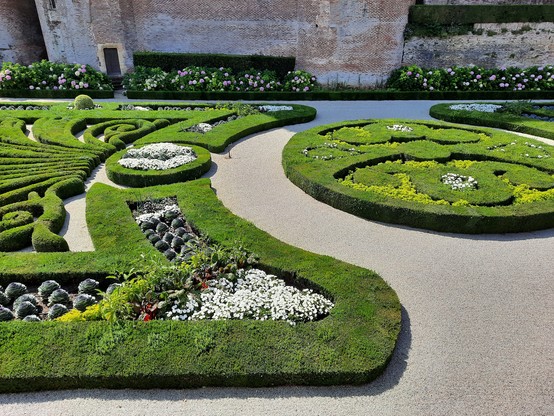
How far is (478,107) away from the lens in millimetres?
16312

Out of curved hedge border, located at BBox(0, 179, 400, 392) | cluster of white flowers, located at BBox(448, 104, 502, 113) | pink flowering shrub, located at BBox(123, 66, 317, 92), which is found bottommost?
curved hedge border, located at BBox(0, 179, 400, 392)

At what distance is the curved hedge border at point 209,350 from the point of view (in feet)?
14.1

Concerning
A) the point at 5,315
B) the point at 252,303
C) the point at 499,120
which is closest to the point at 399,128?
the point at 499,120

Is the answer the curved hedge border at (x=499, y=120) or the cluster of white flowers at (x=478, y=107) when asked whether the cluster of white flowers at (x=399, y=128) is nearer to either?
the curved hedge border at (x=499, y=120)

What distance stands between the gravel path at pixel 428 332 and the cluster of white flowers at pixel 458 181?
1.64m

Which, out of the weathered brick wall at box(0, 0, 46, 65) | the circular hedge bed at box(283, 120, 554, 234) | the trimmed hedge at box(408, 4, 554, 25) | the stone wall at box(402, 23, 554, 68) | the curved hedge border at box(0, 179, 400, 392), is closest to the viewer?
the curved hedge border at box(0, 179, 400, 392)

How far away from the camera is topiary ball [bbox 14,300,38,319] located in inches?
200

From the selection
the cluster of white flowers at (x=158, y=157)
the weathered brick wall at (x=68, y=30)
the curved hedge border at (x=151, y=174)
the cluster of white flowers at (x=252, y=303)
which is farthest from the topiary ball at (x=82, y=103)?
the cluster of white flowers at (x=252, y=303)

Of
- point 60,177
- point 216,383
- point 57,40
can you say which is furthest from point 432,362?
point 57,40

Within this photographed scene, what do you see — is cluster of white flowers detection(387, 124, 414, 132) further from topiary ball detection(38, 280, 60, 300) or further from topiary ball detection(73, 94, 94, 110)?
topiary ball detection(73, 94, 94, 110)

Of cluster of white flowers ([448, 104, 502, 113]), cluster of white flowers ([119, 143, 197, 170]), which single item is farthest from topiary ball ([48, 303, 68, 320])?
cluster of white flowers ([448, 104, 502, 113])

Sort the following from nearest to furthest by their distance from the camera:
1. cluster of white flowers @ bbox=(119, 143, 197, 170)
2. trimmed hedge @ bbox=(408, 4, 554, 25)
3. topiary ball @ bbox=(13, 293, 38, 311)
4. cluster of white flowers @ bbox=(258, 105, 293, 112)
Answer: topiary ball @ bbox=(13, 293, 38, 311) < cluster of white flowers @ bbox=(119, 143, 197, 170) < cluster of white flowers @ bbox=(258, 105, 293, 112) < trimmed hedge @ bbox=(408, 4, 554, 25)

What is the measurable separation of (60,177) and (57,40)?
16512 mm

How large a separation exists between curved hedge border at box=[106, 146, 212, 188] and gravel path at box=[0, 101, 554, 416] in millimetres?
1313
